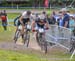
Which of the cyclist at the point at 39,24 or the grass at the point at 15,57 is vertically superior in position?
the cyclist at the point at 39,24

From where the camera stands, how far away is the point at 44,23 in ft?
51.6

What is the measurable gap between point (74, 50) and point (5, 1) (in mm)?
48650

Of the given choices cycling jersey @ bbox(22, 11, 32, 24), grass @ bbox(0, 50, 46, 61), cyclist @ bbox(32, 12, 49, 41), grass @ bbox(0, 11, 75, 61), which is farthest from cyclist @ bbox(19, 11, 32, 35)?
grass @ bbox(0, 50, 46, 61)


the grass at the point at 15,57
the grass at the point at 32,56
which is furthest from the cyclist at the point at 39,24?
the grass at the point at 15,57

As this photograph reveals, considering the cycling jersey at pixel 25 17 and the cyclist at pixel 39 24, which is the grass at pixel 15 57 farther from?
the cycling jersey at pixel 25 17

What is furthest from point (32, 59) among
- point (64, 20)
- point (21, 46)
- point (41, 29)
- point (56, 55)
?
point (64, 20)

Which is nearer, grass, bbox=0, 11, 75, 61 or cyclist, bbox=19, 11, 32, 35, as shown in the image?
grass, bbox=0, 11, 75, 61

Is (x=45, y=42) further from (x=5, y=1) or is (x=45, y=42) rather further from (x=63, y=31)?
(x=5, y=1)

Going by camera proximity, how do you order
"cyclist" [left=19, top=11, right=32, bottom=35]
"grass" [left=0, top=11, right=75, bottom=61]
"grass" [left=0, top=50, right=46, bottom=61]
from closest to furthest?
"grass" [left=0, top=50, right=46, bottom=61], "grass" [left=0, top=11, right=75, bottom=61], "cyclist" [left=19, top=11, right=32, bottom=35]

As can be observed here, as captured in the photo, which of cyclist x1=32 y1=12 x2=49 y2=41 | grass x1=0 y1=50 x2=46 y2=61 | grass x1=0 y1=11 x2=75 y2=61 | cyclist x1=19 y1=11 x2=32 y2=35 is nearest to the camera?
grass x1=0 y1=50 x2=46 y2=61

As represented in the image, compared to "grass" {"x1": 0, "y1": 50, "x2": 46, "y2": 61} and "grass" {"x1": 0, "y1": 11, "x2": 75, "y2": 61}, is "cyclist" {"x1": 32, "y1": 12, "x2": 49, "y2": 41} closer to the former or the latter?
"grass" {"x1": 0, "y1": 11, "x2": 75, "y2": 61}

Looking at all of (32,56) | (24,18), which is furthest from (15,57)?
(24,18)

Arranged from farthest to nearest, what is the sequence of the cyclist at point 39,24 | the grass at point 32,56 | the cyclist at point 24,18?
the cyclist at point 24,18, the cyclist at point 39,24, the grass at point 32,56

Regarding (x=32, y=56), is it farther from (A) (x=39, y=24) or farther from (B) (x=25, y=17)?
(B) (x=25, y=17)
